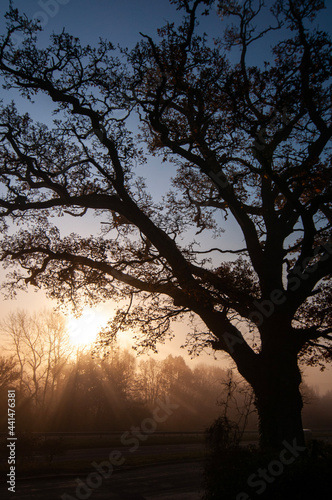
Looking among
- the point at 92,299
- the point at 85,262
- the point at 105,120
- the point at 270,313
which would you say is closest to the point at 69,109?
the point at 105,120

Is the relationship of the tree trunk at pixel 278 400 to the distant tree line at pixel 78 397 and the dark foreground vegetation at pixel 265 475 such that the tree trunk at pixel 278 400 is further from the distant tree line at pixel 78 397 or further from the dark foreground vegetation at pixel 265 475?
the distant tree line at pixel 78 397

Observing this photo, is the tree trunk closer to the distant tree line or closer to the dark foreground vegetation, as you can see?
the dark foreground vegetation

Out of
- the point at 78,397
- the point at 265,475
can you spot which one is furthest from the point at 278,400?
the point at 78,397

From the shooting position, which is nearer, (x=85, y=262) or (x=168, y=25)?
(x=168, y=25)

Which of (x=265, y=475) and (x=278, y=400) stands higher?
(x=278, y=400)

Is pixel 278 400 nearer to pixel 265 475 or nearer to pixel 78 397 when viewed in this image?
pixel 265 475

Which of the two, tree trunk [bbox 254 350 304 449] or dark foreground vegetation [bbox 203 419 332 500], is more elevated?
tree trunk [bbox 254 350 304 449]

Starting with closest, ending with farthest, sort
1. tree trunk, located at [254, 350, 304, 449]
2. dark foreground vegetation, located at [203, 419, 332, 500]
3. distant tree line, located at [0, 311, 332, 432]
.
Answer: dark foreground vegetation, located at [203, 419, 332, 500]
tree trunk, located at [254, 350, 304, 449]
distant tree line, located at [0, 311, 332, 432]

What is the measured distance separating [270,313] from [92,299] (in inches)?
298

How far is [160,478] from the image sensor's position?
1251 cm

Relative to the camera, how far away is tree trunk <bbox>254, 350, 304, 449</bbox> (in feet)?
26.6

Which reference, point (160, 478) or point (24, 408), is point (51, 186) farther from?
point (24, 408)

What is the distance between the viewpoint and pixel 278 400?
848cm

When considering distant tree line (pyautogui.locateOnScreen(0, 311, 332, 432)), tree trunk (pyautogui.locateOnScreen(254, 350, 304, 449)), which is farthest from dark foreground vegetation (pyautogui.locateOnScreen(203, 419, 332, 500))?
distant tree line (pyautogui.locateOnScreen(0, 311, 332, 432))
